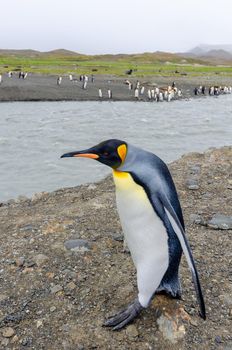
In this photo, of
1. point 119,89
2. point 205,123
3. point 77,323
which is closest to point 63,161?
point 77,323

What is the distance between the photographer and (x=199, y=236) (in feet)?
14.0

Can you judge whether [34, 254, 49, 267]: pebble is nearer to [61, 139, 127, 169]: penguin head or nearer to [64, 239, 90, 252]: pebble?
[64, 239, 90, 252]: pebble

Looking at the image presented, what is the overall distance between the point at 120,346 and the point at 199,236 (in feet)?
5.62

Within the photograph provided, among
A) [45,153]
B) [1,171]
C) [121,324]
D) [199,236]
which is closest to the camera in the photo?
[121,324]

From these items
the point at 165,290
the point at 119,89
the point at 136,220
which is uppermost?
the point at 136,220

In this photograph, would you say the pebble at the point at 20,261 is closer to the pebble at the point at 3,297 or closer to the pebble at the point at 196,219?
the pebble at the point at 3,297

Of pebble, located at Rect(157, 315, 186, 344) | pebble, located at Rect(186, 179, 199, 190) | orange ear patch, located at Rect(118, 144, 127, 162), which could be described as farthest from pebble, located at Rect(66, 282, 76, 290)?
pebble, located at Rect(186, 179, 199, 190)

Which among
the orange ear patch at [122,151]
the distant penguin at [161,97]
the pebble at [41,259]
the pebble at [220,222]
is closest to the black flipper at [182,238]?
the orange ear patch at [122,151]

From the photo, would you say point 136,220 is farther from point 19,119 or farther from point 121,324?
point 19,119

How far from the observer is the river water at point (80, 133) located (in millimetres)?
9453

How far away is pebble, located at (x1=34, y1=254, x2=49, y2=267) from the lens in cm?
369

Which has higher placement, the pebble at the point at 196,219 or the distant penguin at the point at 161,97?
the pebble at the point at 196,219

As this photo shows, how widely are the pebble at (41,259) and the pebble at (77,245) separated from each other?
253 mm

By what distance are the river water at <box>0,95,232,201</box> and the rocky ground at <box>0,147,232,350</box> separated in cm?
383
